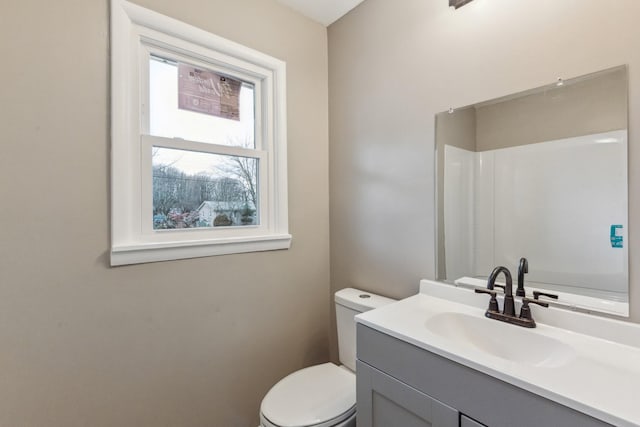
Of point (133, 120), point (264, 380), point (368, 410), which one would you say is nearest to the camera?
point (368, 410)

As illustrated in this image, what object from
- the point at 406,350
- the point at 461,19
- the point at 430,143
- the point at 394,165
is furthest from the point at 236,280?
the point at 461,19

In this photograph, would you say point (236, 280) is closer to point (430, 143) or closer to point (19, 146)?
point (19, 146)

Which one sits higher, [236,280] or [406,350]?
[236,280]

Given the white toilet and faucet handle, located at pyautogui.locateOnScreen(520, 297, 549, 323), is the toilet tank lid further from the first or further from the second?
faucet handle, located at pyautogui.locateOnScreen(520, 297, 549, 323)

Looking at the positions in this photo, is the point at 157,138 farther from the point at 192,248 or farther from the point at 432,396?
the point at 432,396

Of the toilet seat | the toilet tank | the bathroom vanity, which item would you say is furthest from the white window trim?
the bathroom vanity

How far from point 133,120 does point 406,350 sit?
1.38 metres

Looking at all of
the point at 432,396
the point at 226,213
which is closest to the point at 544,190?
the point at 432,396

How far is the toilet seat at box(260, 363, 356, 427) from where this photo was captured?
3.73 feet

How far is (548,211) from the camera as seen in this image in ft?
3.48

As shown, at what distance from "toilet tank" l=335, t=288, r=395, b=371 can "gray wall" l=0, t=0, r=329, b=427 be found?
0.40 m

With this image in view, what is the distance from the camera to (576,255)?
1.00 m

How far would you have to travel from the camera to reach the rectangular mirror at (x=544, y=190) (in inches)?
36.5

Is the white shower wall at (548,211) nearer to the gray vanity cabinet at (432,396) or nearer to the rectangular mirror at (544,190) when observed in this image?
the rectangular mirror at (544,190)
